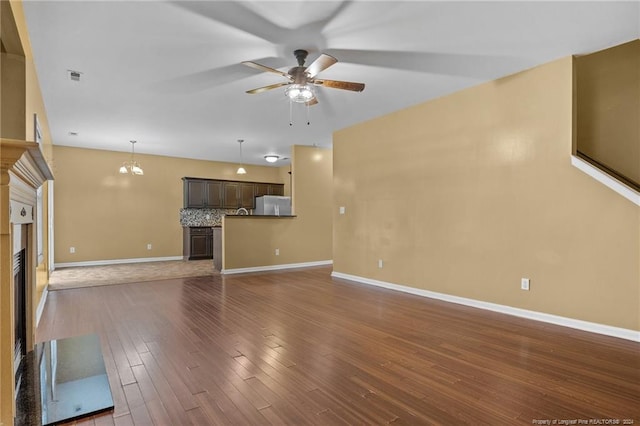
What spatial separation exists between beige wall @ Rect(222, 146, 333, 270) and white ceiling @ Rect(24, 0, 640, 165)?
238 cm

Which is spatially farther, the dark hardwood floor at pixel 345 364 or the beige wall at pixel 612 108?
the beige wall at pixel 612 108

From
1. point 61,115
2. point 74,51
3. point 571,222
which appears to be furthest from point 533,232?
point 61,115

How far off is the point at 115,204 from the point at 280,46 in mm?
6444

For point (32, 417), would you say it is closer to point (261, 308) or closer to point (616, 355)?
point (261, 308)

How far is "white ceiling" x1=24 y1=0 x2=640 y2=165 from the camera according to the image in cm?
250

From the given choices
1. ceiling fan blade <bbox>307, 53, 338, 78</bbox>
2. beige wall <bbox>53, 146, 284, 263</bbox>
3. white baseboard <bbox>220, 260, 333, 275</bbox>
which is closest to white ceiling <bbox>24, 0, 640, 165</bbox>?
ceiling fan blade <bbox>307, 53, 338, 78</bbox>

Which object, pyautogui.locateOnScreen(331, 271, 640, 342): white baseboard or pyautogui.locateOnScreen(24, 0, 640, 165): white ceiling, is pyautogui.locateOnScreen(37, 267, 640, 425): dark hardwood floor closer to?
pyautogui.locateOnScreen(331, 271, 640, 342): white baseboard

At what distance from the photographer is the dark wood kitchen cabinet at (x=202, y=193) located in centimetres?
825

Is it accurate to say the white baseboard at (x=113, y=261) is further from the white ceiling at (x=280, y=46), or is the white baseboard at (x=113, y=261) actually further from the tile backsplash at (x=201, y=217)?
the white ceiling at (x=280, y=46)

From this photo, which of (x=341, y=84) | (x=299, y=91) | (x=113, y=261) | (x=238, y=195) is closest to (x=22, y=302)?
(x=299, y=91)

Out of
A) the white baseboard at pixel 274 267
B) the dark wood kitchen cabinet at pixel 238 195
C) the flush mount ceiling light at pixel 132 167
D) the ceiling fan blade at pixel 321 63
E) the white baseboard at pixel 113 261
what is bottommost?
the white baseboard at pixel 274 267

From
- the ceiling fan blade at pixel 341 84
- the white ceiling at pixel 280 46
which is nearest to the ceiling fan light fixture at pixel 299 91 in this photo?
the ceiling fan blade at pixel 341 84

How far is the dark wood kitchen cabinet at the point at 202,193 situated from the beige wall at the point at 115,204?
37 centimetres

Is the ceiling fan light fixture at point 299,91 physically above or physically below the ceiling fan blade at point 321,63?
below
